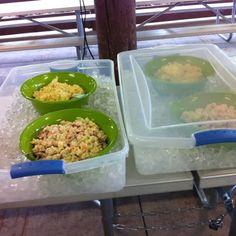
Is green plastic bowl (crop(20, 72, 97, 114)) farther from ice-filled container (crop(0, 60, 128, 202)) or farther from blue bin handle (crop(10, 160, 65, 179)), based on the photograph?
blue bin handle (crop(10, 160, 65, 179))

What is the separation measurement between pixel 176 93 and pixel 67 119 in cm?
27

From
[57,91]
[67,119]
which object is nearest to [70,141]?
Answer: [67,119]

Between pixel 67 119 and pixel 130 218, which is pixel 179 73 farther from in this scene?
pixel 130 218

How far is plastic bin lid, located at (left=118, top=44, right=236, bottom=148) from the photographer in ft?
1.97

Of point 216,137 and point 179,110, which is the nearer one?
point 216,137

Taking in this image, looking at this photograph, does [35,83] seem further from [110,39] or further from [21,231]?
[21,231]

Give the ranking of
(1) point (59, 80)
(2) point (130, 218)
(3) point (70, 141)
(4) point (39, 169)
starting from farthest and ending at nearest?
(2) point (130, 218), (1) point (59, 80), (3) point (70, 141), (4) point (39, 169)

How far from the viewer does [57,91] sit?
2.50 ft

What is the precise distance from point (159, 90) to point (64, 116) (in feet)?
0.80

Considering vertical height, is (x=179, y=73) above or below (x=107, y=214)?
above

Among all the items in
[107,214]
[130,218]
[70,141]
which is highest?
[70,141]

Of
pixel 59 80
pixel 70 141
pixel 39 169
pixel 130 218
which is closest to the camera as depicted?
pixel 39 169

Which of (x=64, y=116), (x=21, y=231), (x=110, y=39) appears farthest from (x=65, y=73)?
(x=21, y=231)

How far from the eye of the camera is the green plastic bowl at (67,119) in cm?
59
